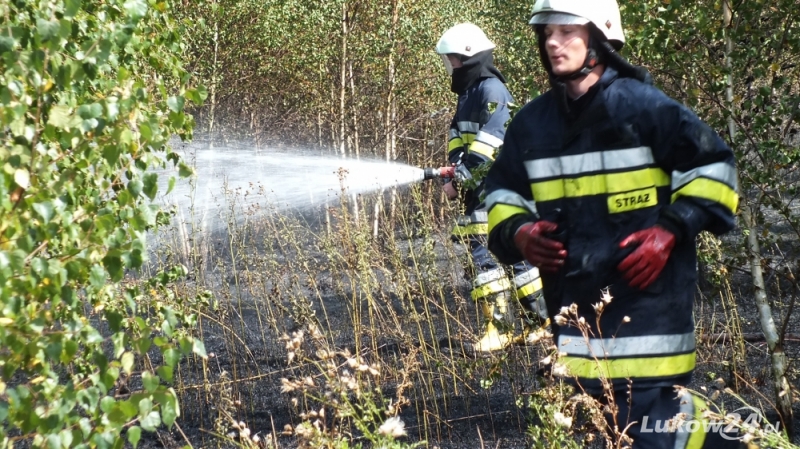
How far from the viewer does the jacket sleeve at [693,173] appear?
290 cm

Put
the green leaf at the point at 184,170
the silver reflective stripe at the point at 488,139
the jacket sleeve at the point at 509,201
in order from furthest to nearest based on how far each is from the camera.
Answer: the silver reflective stripe at the point at 488,139 → the jacket sleeve at the point at 509,201 → the green leaf at the point at 184,170

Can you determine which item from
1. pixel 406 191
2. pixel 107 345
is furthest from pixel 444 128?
pixel 107 345

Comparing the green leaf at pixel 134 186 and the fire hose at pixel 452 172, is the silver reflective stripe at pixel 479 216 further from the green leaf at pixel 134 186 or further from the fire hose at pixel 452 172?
the green leaf at pixel 134 186

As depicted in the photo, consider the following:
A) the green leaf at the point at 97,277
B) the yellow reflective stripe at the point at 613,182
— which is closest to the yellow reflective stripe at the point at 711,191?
the yellow reflective stripe at the point at 613,182

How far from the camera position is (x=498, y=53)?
15.5 metres

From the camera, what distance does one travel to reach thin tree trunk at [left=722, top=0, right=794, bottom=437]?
4062mm

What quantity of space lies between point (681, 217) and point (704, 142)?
229 mm

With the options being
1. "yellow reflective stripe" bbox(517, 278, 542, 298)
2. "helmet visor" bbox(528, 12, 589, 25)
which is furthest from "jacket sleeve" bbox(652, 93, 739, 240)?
"yellow reflective stripe" bbox(517, 278, 542, 298)

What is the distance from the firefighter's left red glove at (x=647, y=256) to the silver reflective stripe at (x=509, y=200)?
49cm

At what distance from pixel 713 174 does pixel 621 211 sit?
0.95 ft

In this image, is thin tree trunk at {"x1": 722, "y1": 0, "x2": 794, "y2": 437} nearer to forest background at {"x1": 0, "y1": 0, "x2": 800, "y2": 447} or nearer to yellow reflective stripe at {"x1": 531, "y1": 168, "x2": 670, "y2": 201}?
forest background at {"x1": 0, "y1": 0, "x2": 800, "y2": 447}

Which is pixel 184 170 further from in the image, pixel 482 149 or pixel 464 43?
pixel 464 43

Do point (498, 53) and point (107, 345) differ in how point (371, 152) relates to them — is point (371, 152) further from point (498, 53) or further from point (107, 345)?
point (107, 345)

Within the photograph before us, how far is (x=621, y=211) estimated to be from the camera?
3.06 meters
